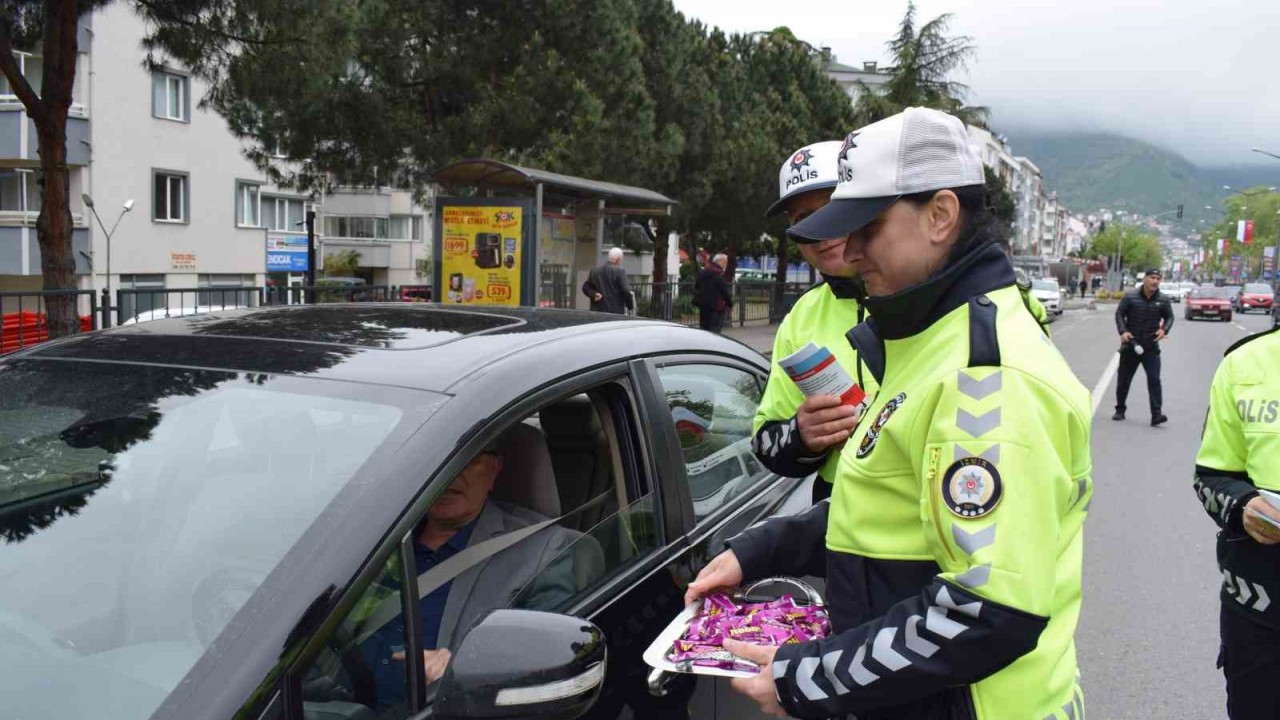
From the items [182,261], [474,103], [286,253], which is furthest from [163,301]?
[286,253]

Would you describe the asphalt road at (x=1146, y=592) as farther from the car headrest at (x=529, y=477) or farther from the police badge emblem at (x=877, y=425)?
the police badge emblem at (x=877, y=425)

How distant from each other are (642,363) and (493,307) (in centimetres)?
67

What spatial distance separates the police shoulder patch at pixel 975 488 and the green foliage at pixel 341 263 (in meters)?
54.5

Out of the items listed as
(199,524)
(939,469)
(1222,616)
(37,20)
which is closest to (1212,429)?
(1222,616)

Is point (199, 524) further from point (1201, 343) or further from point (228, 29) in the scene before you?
point (1201, 343)

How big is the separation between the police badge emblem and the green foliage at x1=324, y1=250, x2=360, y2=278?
54298 mm

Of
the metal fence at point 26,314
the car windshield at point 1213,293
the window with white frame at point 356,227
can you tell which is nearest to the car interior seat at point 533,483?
the metal fence at point 26,314

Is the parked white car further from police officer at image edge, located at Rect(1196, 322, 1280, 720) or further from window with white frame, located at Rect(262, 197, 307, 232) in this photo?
police officer at image edge, located at Rect(1196, 322, 1280, 720)

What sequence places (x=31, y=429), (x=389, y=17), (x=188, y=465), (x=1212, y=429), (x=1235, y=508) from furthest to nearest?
(x=389, y=17), (x=1212, y=429), (x=1235, y=508), (x=31, y=429), (x=188, y=465)

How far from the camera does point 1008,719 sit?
1.51 meters

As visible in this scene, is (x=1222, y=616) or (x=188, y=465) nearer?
(x=188, y=465)

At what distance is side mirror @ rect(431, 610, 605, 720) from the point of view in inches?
62.5

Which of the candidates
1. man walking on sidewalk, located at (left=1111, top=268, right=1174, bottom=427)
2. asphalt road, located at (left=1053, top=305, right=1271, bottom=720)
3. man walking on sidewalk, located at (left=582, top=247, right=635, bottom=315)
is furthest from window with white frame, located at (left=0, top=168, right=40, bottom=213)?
asphalt road, located at (left=1053, top=305, right=1271, bottom=720)

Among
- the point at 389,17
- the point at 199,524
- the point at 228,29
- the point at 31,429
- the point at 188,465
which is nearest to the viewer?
the point at 199,524
